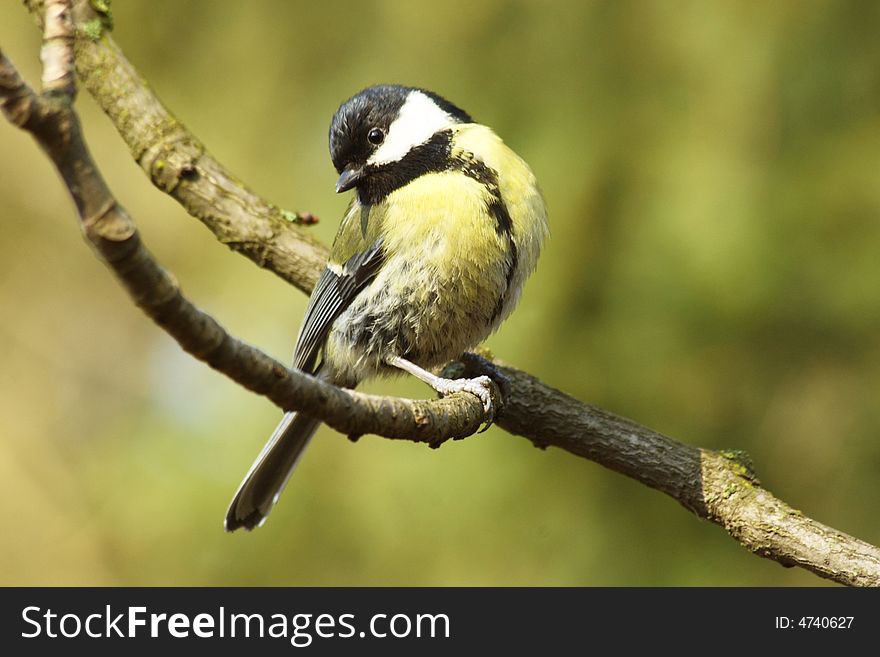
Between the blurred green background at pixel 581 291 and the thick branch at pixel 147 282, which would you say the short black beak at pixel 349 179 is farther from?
the thick branch at pixel 147 282

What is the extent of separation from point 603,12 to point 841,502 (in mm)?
1939

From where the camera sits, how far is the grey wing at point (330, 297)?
8.73 ft

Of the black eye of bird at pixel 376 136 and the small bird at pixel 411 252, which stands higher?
the black eye of bird at pixel 376 136

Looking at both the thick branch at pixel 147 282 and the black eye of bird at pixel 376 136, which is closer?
the thick branch at pixel 147 282

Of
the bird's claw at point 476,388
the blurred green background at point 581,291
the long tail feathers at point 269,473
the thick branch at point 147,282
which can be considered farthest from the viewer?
the blurred green background at point 581,291

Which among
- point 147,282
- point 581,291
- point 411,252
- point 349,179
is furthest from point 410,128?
point 147,282

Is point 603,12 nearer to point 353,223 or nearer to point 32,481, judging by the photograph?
point 353,223

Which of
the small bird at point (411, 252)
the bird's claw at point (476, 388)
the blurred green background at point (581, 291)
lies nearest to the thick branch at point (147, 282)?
the bird's claw at point (476, 388)

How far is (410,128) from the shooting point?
2.74 meters

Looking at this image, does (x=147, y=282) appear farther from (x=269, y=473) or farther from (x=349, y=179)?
(x=269, y=473)

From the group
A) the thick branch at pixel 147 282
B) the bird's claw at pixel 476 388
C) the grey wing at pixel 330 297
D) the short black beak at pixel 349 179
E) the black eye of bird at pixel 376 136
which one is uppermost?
the black eye of bird at pixel 376 136

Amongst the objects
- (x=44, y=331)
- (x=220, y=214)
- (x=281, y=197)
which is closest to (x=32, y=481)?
(x=44, y=331)

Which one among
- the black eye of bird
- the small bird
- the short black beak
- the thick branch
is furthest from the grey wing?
the thick branch

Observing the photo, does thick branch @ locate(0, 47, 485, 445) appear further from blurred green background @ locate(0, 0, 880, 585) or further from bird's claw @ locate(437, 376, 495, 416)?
blurred green background @ locate(0, 0, 880, 585)
